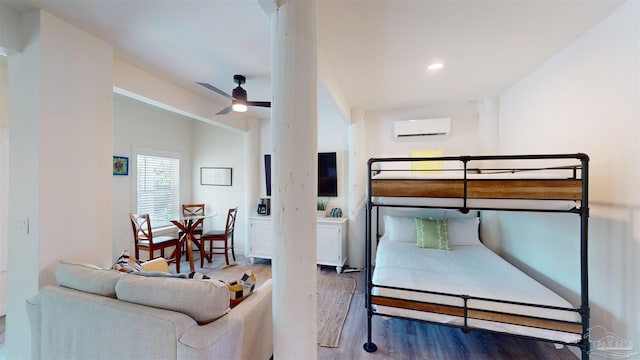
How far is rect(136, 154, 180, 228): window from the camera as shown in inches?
163

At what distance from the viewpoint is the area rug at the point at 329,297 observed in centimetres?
225

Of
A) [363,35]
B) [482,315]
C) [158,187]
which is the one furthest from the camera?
[158,187]

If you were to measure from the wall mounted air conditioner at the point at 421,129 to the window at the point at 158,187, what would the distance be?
12.8ft

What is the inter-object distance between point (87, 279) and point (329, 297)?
223cm

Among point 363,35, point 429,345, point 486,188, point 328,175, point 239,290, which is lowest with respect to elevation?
point 429,345

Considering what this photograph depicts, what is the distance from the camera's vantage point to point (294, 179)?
1.26 meters

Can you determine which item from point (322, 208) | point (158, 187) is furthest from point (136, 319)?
point (158, 187)

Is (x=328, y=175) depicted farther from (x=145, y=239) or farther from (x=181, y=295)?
(x=181, y=295)

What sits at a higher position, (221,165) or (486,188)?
(221,165)

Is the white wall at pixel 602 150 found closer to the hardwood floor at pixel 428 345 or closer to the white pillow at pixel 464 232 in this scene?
the hardwood floor at pixel 428 345

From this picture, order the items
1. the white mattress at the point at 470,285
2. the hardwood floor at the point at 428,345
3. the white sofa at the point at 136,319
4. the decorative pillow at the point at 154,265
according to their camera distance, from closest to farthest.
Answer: the white sofa at the point at 136,319, the white mattress at the point at 470,285, the hardwood floor at the point at 428,345, the decorative pillow at the point at 154,265

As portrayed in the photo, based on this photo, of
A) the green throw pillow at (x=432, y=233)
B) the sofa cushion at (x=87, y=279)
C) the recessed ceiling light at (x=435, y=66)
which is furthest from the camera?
the green throw pillow at (x=432, y=233)

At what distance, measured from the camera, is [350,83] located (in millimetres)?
2855

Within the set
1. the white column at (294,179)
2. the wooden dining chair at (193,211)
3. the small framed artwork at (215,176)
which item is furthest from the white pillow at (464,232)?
the wooden dining chair at (193,211)
